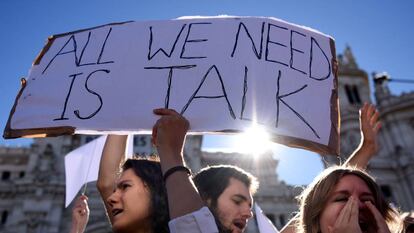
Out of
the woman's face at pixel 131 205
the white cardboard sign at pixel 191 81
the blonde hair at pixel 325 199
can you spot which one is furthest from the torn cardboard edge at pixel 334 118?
the woman's face at pixel 131 205

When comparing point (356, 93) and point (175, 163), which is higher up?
point (356, 93)

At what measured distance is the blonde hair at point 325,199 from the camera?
8.95 feet

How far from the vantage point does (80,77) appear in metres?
3.38

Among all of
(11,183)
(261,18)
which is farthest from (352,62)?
(261,18)

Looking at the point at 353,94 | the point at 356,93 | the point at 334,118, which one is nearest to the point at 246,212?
the point at 334,118

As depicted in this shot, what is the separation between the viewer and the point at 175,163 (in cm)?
210

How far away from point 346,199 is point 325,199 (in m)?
0.14

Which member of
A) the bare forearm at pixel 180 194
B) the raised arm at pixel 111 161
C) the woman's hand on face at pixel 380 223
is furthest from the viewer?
the raised arm at pixel 111 161

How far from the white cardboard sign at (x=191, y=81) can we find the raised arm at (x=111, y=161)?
81 cm

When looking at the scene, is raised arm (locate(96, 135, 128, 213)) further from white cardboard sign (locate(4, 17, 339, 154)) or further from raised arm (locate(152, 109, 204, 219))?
raised arm (locate(152, 109, 204, 219))

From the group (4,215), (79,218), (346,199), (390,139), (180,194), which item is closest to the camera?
(180,194)

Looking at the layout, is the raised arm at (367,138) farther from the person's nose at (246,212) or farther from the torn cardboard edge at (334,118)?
the person's nose at (246,212)

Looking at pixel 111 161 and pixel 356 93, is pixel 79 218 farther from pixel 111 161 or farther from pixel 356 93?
pixel 356 93

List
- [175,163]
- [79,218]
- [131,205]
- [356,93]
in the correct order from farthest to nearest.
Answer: [356,93] → [79,218] → [131,205] → [175,163]
